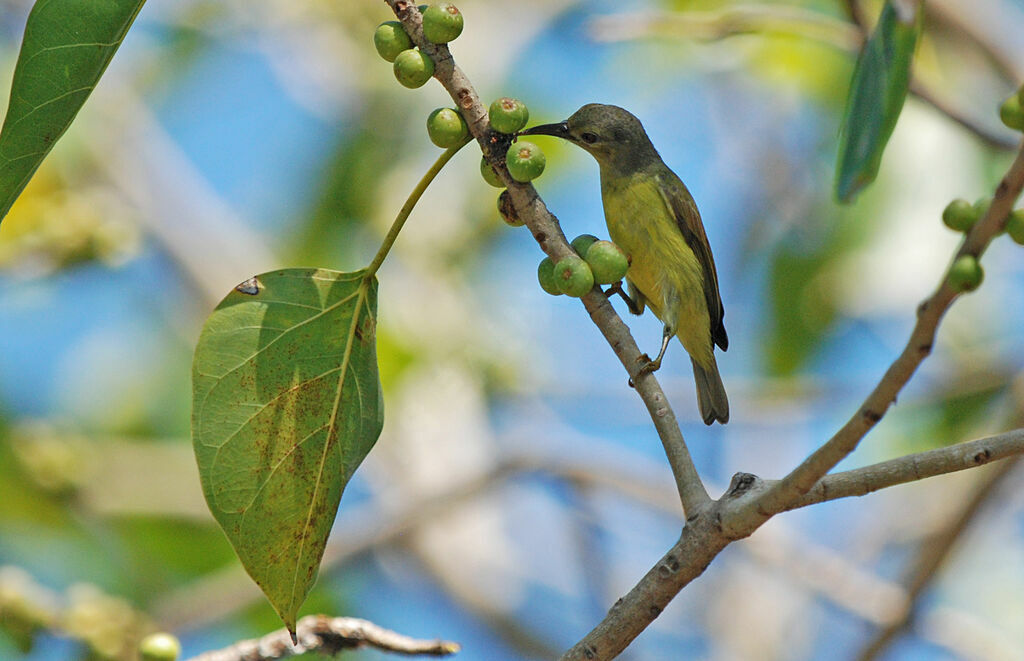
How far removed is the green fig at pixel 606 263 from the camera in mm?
2102

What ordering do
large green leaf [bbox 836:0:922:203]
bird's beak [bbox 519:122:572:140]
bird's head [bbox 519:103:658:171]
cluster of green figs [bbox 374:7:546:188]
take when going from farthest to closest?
bird's head [bbox 519:103:658:171] → bird's beak [bbox 519:122:572:140] → cluster of green figs [bbox 374:7:546:188] → large green leaf [bbox 836:0:922:203]

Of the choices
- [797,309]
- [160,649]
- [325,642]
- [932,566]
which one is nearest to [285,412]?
[325,642]

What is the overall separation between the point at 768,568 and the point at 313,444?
145 inches

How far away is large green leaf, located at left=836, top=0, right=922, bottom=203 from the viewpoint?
5.27 ft

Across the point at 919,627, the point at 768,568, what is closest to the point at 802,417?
the point at 768,568

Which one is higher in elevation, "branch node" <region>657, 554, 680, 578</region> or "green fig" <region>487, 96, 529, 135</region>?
"green fig" <region>487, 96, 529, 135</region>

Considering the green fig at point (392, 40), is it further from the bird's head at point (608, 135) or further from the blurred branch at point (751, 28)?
the blurred branch at point (751, 28)

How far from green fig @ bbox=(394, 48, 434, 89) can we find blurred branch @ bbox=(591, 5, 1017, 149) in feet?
6.93

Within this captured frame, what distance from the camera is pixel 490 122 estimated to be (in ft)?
6.66

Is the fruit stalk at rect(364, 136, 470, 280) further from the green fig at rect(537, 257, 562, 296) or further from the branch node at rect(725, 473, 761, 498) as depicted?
the branch node at rect(725, 473, 761, 498)

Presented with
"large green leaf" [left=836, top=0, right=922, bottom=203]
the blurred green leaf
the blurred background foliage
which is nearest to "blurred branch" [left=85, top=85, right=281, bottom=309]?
the blurred background foliage

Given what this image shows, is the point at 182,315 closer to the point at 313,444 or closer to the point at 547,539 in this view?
the point at 547,539

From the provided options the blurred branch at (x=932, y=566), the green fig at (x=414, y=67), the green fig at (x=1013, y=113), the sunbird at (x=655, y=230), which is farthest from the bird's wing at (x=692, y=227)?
the green fig at (x=1013, y=113)

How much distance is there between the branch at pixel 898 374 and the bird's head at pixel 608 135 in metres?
2.28
